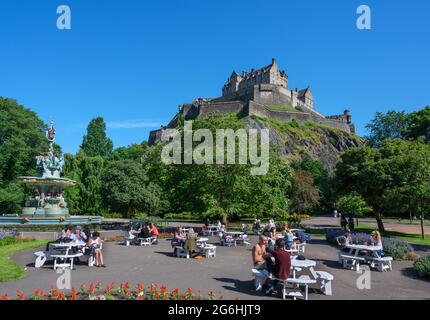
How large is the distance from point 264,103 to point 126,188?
2838 inches

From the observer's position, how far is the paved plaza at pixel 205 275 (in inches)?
370

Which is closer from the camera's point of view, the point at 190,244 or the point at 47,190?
the point at 190,244

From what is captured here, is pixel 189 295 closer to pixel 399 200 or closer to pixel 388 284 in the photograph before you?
pixel 388 284

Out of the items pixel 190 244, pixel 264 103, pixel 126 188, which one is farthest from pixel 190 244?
pixel 264 103

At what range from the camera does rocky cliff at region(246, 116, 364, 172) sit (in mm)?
82800

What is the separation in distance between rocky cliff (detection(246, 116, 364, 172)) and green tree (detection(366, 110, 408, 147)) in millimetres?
11112

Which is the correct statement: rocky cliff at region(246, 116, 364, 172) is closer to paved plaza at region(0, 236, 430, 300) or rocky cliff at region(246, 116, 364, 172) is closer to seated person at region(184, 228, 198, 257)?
seated person at region(184, 228, 198, 257)

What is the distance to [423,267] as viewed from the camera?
1192 cm

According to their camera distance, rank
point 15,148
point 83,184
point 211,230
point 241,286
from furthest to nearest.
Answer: point 83,184
point 15,148
point 211,230
point 241,286

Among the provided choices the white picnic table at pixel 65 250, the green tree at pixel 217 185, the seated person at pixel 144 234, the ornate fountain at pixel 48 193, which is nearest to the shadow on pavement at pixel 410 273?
the white picnic table at pixel 65 250

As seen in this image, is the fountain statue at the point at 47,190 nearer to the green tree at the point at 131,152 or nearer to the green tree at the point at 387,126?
the green tree at the point at 131,152

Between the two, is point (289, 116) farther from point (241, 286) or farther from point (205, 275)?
point (241, 286)

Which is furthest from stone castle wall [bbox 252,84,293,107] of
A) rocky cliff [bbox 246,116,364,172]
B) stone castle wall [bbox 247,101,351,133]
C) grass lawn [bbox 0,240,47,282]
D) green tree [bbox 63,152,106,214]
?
grass lawn [bbox 0,240,47,282]
